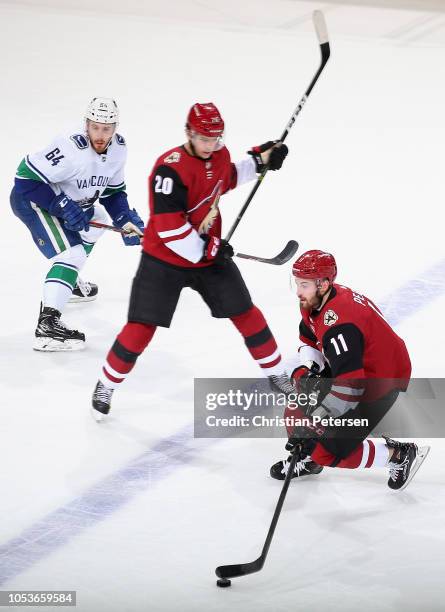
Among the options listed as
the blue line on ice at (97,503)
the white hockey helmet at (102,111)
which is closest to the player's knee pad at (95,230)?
the white hockey helmet at (102,111)

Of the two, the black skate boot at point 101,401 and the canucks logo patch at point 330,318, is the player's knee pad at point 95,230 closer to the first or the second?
the black skate boot at point 101,401

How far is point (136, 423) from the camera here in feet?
11.6

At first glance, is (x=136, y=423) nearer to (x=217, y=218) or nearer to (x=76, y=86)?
(x=217, y=218)

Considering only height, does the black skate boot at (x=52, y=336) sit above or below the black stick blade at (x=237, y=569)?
above

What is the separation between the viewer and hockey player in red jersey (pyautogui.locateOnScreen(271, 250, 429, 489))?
9.43 ft

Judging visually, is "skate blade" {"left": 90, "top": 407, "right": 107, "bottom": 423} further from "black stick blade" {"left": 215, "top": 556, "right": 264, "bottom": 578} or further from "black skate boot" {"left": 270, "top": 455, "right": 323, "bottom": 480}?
"black stick blade" {"left": 215, "top": 556, "right": 264, "bottom": 578}

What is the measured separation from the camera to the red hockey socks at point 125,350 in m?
3.37

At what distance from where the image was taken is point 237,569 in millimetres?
2574

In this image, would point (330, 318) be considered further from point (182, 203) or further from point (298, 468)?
point (182, 203)

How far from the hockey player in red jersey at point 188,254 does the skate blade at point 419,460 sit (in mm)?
656

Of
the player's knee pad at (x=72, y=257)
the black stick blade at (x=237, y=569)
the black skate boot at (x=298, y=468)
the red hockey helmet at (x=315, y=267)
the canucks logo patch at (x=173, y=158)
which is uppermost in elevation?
the canucks logo patch at (x=173, y=158)

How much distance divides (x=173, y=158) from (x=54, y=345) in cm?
117

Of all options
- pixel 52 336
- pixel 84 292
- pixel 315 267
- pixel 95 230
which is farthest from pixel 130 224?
pixel 315 267

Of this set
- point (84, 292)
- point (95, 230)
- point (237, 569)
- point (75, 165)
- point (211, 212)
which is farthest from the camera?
point (84, 292)
